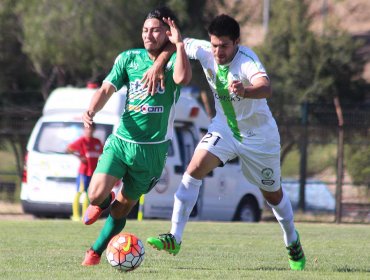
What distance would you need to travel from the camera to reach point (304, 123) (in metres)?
20.2

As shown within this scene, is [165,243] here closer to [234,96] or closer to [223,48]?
[234,96]

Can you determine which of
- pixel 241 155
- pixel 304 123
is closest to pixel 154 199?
pixel 304 123

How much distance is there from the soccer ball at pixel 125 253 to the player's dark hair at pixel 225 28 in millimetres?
1771

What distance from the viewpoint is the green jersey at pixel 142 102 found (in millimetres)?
8031

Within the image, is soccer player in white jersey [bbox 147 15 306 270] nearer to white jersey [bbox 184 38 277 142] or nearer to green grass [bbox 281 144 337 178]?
white jersey [bbox 184 38 277 142]

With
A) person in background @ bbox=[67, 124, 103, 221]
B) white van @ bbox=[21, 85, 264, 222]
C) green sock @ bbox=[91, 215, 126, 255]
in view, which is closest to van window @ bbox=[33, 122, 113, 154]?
white van @ bbox=[21, 85, 264, 222]

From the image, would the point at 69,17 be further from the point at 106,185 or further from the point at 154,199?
the point at 106,185

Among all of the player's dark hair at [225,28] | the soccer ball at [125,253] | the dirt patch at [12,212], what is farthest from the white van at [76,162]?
the soccer ball at [125,253]

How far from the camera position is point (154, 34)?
8031 millimetres

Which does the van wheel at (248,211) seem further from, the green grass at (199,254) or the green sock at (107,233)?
the green sock at (107,233)

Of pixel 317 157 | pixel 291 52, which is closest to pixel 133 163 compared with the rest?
pixel 317 157

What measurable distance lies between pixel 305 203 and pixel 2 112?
652cm

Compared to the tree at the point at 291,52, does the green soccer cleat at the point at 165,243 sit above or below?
below

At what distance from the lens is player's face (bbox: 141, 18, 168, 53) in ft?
26.3
